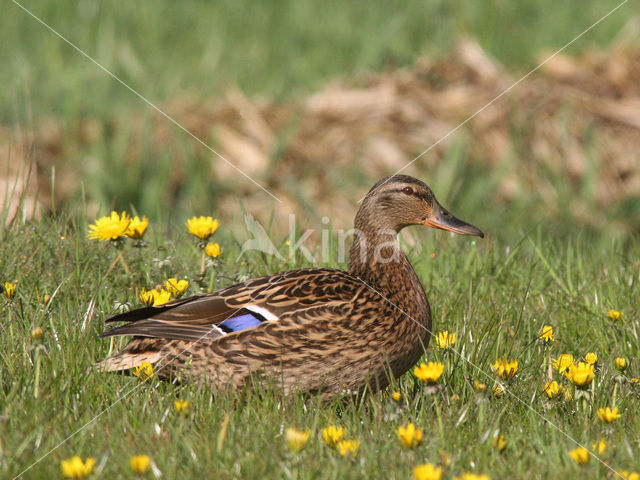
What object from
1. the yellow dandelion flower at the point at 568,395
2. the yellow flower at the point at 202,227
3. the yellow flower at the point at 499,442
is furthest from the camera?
the yellow flower at the point at 202,227

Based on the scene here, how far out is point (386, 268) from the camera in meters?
4.11

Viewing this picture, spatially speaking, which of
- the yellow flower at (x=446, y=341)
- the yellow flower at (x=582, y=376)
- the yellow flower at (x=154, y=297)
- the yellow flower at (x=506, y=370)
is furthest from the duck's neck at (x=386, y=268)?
the yellow flower at (x=154, y=297)

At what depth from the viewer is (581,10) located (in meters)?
10.3

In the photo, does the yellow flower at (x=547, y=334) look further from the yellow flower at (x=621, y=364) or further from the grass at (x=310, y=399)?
the yellow flower at (x=621, y=364)

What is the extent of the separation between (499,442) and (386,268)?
1.26 m

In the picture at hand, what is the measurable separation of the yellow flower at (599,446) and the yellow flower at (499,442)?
12.1 inches

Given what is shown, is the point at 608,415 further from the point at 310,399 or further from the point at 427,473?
the point at 310,399

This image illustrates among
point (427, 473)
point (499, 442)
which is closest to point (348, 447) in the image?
point (427, 473)

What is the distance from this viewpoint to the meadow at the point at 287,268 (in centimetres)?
302

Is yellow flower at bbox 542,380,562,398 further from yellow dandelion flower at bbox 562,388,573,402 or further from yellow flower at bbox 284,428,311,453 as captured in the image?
yellow flower at bbox 284,428,311,453

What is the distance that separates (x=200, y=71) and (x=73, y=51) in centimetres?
138

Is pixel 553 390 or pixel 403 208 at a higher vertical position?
pixel 403 208

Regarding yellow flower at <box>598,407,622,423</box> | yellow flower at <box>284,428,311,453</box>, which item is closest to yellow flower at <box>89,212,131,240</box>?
yellow flower at <box>284,428,311,453</box>

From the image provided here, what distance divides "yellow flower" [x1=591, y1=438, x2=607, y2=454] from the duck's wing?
117cm
